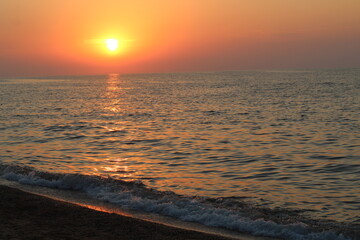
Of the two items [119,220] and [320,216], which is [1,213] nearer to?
[119,220]

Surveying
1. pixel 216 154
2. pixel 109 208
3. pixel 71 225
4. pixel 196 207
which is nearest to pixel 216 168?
pixel 216 154

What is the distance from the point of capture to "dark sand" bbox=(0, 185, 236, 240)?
33.1 feet

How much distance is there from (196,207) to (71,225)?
3.82 meters

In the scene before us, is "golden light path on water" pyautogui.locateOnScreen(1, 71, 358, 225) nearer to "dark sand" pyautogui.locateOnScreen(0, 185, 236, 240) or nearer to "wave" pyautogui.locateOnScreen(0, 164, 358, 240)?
"wave" pyautogui.locateOnScreen(0, 164, 358, 240)

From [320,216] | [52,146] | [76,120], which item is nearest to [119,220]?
[320,216]

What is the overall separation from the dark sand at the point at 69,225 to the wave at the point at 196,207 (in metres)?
1.44

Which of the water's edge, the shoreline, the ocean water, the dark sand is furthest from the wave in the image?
the dark sand

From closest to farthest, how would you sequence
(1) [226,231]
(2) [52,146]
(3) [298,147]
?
(1) [226,231] → (3) [298,147] → (2) [52,146]

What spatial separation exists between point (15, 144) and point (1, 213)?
1509 cm

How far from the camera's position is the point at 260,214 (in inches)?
482

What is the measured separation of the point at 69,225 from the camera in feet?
35.8

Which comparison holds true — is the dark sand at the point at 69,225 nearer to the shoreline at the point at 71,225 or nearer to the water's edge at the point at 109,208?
the shoreline at the point at 71,225

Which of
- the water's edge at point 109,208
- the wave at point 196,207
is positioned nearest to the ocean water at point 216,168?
the wave at point 196,207

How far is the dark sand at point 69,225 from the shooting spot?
33.1ft
